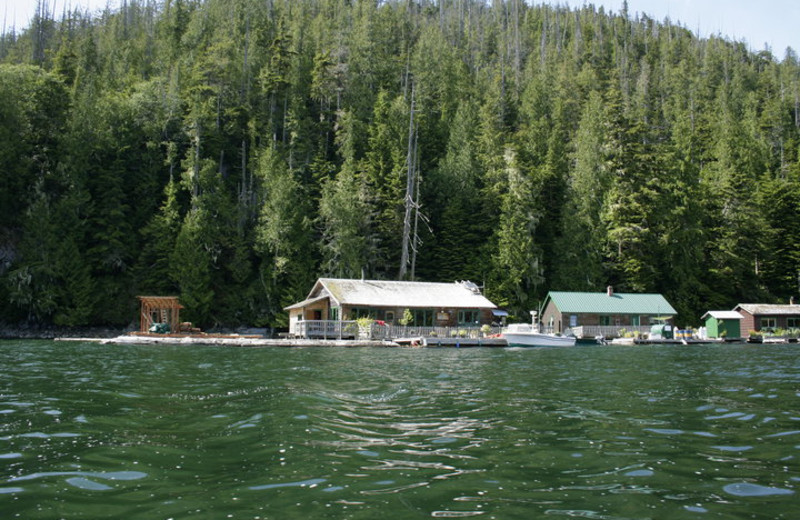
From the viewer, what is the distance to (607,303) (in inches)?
1812

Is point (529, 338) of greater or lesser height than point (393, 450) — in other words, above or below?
below

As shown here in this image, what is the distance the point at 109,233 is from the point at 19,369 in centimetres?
3354

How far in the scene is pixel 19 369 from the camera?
17312 mm

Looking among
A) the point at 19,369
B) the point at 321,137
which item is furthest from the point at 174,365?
the point at 321,137

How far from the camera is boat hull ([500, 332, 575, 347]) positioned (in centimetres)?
3756

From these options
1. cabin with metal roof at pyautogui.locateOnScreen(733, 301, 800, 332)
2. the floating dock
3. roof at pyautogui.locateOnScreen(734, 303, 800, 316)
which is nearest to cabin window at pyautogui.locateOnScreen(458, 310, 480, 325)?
the floating dock

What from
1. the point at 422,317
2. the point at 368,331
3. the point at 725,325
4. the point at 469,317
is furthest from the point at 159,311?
the point at 725,325

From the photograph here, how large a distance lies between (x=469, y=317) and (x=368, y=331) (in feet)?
28.5

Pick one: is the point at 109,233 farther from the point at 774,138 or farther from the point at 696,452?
the point at 774,138

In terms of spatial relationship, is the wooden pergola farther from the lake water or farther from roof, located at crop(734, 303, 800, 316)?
roof, located at crop(734, 303, 800, 316)

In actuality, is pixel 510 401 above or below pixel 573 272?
below

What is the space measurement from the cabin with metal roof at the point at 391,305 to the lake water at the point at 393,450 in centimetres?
2469

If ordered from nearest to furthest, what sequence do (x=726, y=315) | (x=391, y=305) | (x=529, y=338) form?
1. (x=529, y=338)
2. (x=391, y=305)
3. (x=726, y=315)

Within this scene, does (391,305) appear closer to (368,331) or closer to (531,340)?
(368,331)
